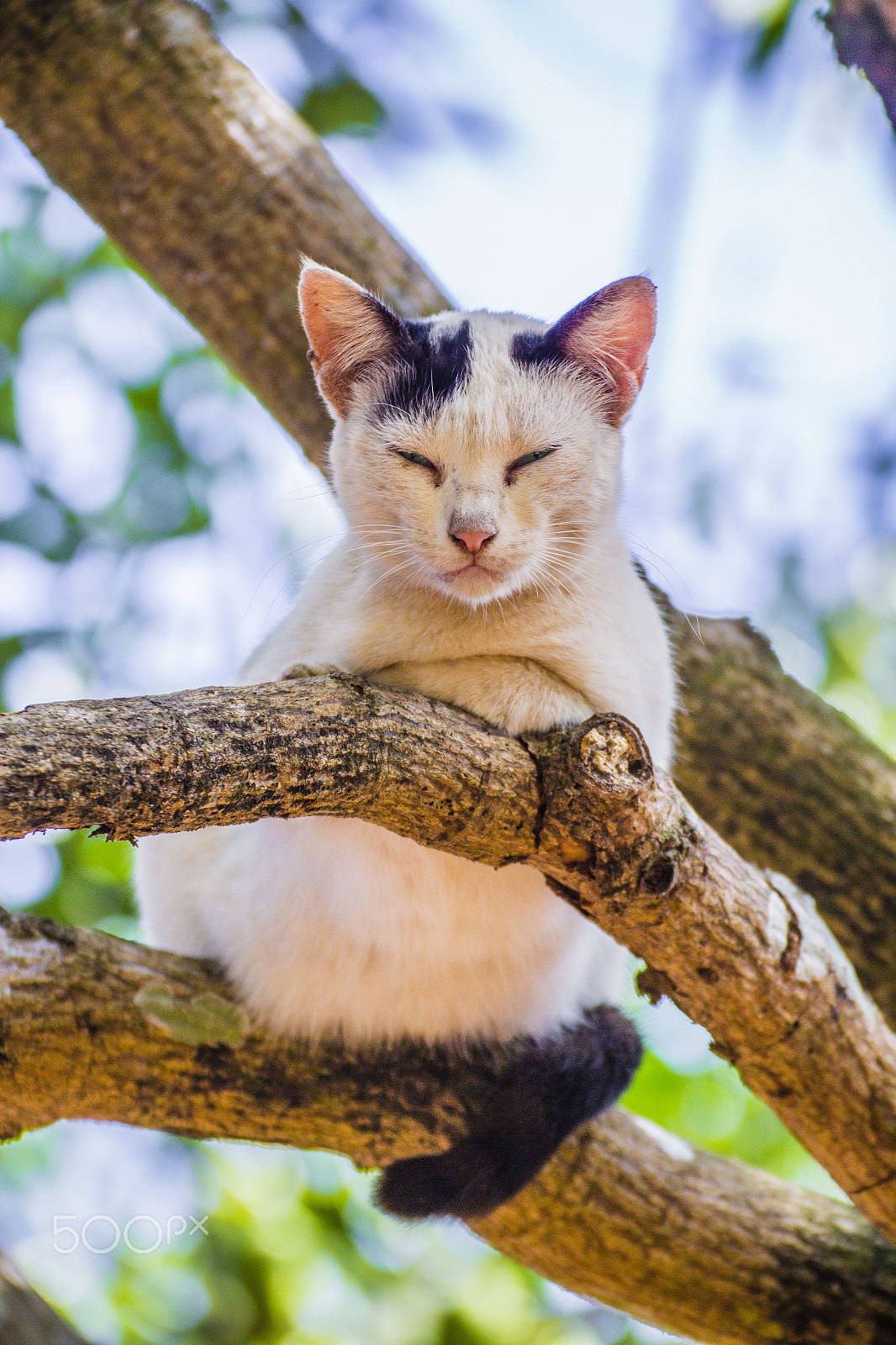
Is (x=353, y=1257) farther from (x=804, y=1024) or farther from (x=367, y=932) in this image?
(x=804, y=1024)

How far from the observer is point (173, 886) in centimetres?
236

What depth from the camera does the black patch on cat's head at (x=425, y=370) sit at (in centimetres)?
186

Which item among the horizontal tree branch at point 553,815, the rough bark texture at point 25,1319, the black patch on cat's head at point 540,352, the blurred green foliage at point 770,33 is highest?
the blurred green foliage at point 770,33

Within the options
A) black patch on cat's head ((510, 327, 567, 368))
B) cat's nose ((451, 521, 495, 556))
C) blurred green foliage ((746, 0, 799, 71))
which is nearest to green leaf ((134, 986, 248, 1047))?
cat's nose ((451, 521, 495, 556))

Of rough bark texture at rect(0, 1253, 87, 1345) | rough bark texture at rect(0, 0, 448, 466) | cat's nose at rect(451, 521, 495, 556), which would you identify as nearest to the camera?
cat's nose at rect(451, 521, 495, 556)

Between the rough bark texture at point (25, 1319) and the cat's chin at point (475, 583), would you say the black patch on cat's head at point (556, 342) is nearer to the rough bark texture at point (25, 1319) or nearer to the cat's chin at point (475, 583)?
the cat's chin at point (475, 583)

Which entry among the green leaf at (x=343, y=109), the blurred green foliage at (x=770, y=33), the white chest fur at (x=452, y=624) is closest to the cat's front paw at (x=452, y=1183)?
the white chest fur at (x=452, y=624)

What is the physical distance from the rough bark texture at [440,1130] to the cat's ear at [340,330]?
3.87 ft

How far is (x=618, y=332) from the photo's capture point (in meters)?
1.98

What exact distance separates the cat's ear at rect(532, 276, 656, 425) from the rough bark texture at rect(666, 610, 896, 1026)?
0.87m

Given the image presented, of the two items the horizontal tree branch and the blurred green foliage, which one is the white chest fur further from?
the blurred green foliage

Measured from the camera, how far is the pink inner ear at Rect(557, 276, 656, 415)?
6.33ft

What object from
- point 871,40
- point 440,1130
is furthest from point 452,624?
point 871,40

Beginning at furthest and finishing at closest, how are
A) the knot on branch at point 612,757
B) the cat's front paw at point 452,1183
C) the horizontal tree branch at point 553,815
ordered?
the cat's front paw at point 452,1183 → the knot on branch at point 612,757 → the horizontal tree branch at point 553,815
